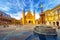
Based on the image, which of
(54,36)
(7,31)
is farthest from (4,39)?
(54,36)

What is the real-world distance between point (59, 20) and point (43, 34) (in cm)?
58

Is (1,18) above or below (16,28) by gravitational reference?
above

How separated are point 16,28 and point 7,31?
265 mm

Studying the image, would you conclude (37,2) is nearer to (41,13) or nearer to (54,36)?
(41,13)

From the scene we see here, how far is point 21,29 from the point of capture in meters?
3.43

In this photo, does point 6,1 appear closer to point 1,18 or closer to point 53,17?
point 1,18

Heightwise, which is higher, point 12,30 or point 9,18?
point 9,18

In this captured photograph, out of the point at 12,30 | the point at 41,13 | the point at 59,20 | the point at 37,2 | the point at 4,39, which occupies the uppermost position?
the point at 37,2

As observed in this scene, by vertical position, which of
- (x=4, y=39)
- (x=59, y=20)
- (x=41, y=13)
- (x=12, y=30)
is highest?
(x=41, y=13)

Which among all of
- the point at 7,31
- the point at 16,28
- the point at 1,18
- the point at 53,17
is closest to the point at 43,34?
the point at 53,17

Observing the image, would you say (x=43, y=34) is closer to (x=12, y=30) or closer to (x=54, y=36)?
(x=54, y=36)

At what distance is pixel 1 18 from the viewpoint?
3.44 meters

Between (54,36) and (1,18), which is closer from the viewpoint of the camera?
(54,36)

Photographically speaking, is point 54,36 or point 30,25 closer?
point 54,36
